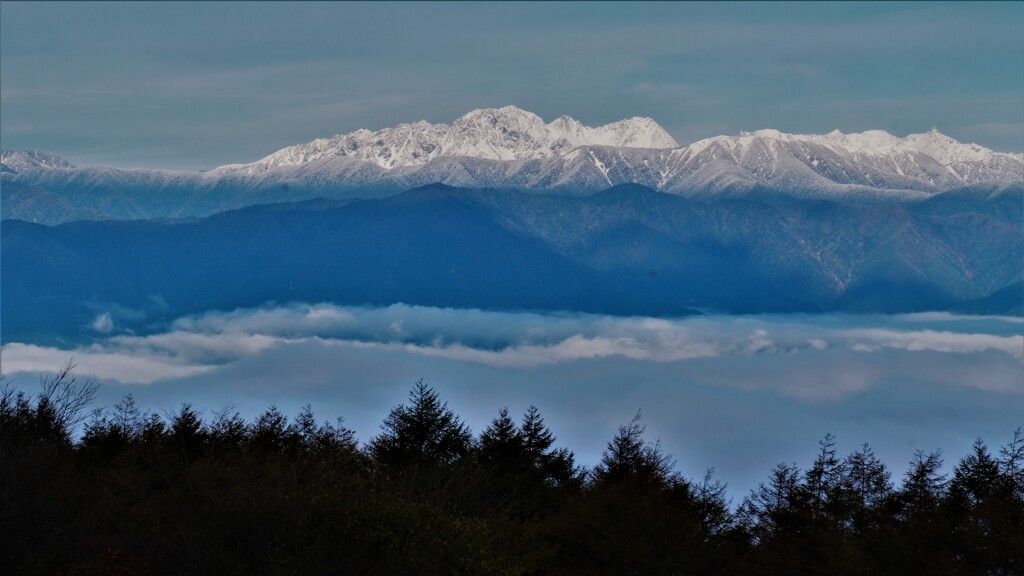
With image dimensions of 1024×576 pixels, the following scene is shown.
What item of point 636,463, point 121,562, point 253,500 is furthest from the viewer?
point 636,463

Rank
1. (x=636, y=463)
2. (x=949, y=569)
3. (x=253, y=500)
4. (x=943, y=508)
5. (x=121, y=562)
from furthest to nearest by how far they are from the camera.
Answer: (x=636, y=463) → (x=943, y=508) → (x=949, y=569) → (x=253, y=500) → (x=121, y=562)

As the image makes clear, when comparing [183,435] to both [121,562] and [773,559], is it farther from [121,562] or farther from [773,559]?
[121,562]

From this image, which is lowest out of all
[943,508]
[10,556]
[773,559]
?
[10,556]

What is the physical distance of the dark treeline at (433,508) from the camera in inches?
1721

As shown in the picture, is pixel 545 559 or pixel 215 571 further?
pixel 545 559

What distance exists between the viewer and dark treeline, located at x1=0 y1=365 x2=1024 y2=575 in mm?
43719

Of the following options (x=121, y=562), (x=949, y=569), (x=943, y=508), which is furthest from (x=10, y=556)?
(x=943, y=508)

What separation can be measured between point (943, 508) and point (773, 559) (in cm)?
1486

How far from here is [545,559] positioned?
2625 inches

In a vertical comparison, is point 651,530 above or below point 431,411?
below

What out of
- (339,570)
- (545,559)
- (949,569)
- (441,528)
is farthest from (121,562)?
(949,569)

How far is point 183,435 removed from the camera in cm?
9181

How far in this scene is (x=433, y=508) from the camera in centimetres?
4591

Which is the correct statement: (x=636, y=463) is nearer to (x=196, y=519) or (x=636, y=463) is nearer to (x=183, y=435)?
(x=183, y=435)
